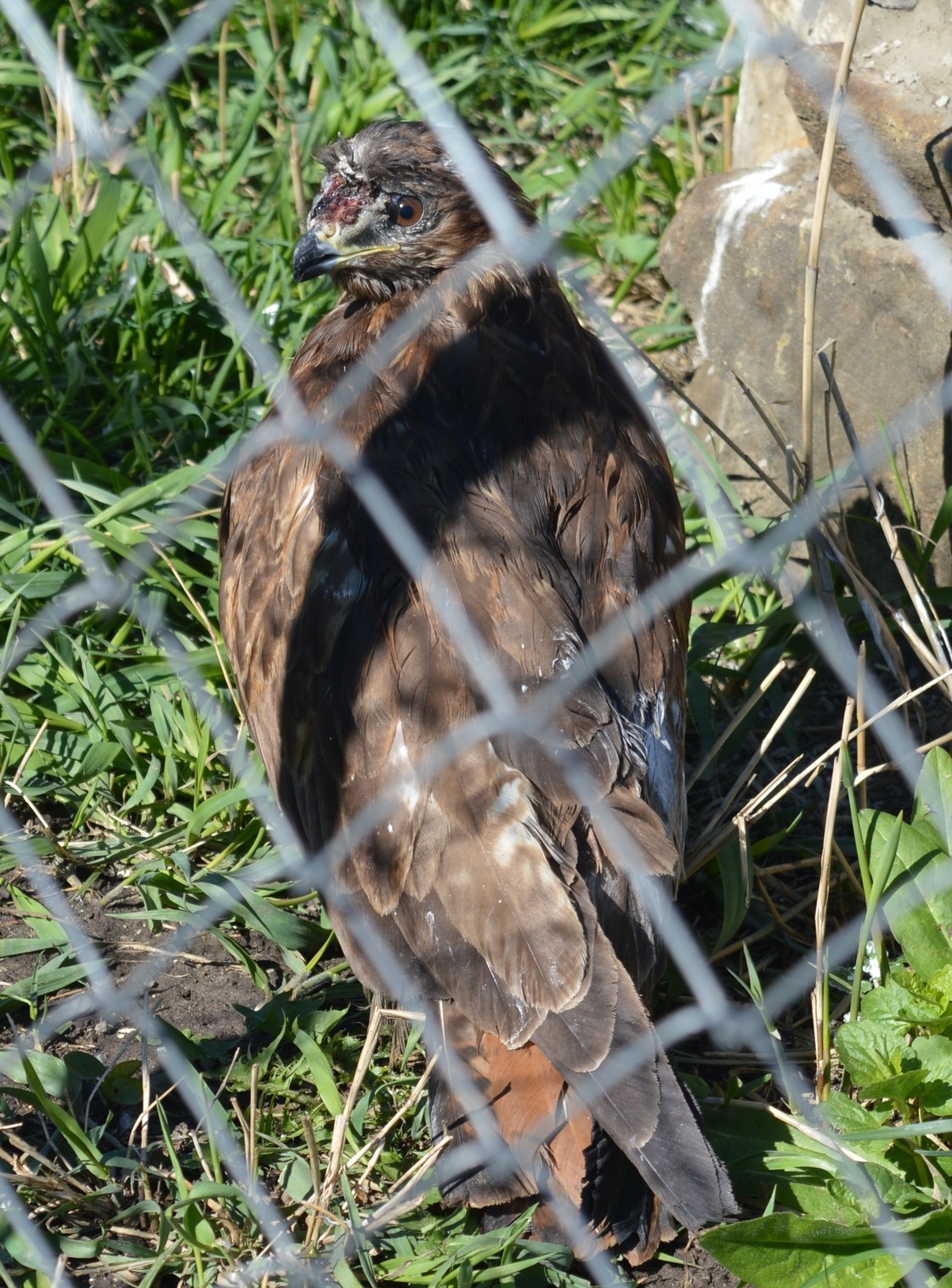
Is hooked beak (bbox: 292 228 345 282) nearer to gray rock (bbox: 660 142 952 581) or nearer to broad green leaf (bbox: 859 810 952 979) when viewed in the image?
gray rock (bbox: 660 142 952 581)

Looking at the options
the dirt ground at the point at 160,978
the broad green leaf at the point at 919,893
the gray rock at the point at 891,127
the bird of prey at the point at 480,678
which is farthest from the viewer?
the gray rock at the point at 891,127

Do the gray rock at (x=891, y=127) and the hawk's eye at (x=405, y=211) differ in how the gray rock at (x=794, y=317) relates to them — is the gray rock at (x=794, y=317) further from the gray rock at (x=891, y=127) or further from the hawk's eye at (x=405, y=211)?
the hawk's eye at (x=405, y=211)

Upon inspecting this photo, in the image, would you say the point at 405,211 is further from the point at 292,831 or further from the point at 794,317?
the point at 292,831

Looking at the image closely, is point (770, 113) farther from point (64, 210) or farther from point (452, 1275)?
point (452, 1275)

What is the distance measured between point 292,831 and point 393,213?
1271 millimetres

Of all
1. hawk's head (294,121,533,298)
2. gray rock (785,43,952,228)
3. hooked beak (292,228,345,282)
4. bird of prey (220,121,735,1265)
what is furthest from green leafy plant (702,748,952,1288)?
hooked beak (292,228,345,282)

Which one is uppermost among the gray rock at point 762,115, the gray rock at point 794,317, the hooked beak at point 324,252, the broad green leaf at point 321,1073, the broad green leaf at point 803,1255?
the hooked beak at point 324,252

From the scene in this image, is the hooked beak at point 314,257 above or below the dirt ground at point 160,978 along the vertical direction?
above

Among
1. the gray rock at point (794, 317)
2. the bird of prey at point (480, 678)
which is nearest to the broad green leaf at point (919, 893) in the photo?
the bird of prey at point (480, 678)

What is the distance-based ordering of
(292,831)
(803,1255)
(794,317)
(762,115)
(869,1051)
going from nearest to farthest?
Result: (803,1255) < (869,1051) < (292,831) < (794,317) < (762,115)

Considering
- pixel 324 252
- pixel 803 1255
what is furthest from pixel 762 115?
pixel 803 1255

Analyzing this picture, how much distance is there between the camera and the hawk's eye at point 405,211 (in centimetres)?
281

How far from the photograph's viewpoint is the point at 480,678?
7.20 ft

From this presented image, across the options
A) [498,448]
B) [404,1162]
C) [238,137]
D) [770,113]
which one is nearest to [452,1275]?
[404,1162]
